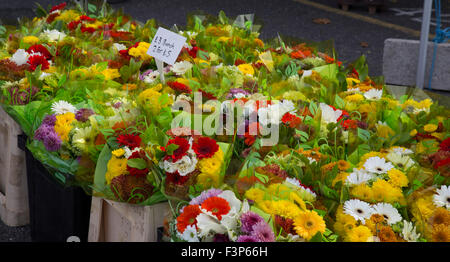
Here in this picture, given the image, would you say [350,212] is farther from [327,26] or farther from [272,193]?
[327,26]

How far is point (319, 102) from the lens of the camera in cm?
202

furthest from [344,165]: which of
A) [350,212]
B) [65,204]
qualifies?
[65,204]

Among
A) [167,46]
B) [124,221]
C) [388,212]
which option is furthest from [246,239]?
[167,46]

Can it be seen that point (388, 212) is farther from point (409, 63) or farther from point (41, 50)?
point (409, 63)

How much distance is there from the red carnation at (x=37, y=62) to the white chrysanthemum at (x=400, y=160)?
4.90 ft

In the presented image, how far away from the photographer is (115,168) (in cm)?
157

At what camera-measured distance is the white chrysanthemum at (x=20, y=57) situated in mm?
2426

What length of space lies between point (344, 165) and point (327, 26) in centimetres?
489

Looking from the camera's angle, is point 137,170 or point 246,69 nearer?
point 137,170

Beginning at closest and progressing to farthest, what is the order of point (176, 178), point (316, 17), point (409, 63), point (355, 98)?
point (176, 178), point (355, 98), point (409, 63), point (316, 17)

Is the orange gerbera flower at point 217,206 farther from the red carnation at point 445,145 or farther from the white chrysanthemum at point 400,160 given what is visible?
the red carnation at point 445,145

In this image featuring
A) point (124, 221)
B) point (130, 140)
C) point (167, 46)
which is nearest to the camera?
point (130, 140)

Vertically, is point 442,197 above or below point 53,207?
above

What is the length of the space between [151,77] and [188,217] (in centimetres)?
112
